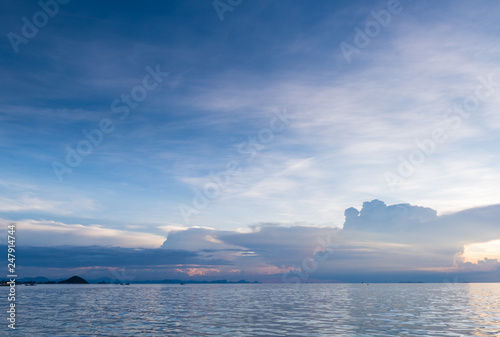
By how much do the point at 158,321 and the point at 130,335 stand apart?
1447 centimetres

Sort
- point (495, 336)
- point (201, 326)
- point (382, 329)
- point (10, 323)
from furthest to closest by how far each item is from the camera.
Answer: point (10, 323) < point (201, 326) < point (382, 329) < point (495, 336)

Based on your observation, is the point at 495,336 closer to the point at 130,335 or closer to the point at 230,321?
the point at 230,321

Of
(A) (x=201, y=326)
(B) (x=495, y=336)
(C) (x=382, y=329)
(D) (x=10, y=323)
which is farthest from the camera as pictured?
(D) (x=10, y=323)

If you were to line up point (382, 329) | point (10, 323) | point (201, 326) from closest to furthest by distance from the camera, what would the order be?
point (382, 329) < point (201, 326) < point (10, 323)

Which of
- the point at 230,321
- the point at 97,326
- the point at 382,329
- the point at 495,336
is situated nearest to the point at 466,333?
the point at 495,336

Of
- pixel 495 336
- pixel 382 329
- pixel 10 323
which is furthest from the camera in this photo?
pixel 10 323

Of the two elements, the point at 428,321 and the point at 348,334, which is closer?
the point at 348,334

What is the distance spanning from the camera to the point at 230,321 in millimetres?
55750

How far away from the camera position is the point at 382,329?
4684 cm

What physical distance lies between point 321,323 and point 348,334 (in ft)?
32.9

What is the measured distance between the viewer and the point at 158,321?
57.2 meters

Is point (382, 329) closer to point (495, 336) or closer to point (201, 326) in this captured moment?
point (495, 336)

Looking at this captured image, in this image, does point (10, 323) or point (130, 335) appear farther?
point (10, 323)

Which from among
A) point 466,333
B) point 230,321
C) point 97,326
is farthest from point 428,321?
point 97,326
